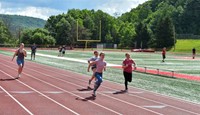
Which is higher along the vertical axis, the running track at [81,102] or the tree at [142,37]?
the tree at [142,37]

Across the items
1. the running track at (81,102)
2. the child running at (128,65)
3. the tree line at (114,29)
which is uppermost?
the tree line at (114,29)

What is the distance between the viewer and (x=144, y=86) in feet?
66.0

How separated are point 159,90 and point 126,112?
22.7 feet

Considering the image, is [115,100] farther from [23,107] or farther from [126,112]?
[23,107]

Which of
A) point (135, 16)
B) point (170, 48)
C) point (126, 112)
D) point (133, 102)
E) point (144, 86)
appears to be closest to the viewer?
point (126, 112)

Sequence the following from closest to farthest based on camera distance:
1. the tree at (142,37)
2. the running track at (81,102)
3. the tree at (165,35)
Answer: the running track at (81,102) < the tree at (165,35) < the tree at (142,37)

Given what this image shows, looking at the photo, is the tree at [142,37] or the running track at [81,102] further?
the tree at [142,37]

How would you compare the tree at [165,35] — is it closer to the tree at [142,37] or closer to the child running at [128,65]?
the tree at [142,37]

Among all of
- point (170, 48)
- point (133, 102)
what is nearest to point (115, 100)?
point (133, 102)

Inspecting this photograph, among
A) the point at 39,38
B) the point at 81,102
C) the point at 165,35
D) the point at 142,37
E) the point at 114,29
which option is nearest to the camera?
the point at 81,102

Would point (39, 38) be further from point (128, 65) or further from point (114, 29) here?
point (128, 65)

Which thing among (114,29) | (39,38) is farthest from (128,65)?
(114,29)

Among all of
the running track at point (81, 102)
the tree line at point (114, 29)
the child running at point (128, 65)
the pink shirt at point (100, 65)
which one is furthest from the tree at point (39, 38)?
the pink shirt at point (100, 65)

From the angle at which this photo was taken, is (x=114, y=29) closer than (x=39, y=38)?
No
